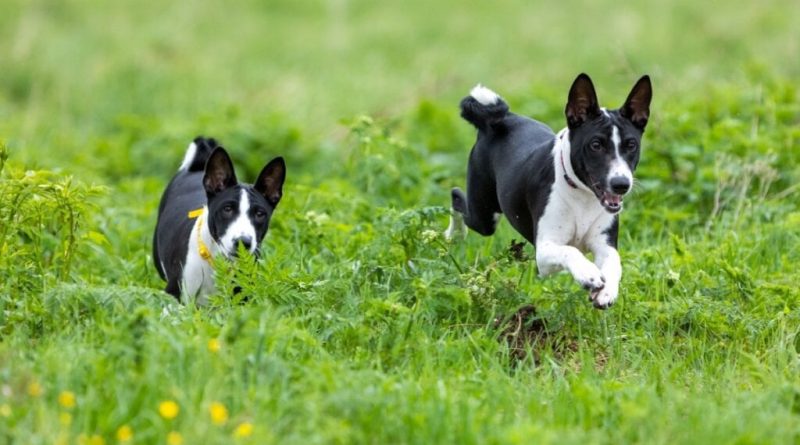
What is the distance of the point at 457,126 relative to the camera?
11.2 meters

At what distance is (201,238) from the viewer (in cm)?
697

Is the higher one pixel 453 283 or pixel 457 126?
pixel 457 126

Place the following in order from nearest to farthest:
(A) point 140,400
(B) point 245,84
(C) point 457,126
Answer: (A) point 140,400
(C) point 457,126
(B) point 245,84

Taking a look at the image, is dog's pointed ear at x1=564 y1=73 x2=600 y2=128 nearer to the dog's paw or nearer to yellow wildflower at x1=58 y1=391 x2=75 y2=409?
the dog's paw

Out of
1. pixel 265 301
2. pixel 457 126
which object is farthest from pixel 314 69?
pixel 265 301

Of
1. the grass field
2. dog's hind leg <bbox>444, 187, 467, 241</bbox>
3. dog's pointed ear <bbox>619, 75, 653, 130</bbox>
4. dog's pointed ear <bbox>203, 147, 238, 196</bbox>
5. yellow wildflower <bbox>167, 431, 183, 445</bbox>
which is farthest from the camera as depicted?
dog's hind leg <bbox>444, 187, 467, 241</bbox>

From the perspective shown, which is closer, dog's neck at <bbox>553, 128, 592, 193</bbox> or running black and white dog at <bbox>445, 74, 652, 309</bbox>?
running black and white dog at <bbox>445, 74, 652, 309</bbox>

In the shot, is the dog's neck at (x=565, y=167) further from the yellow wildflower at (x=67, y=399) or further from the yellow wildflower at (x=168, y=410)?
the yellow wildflower at (x=67, y=399)

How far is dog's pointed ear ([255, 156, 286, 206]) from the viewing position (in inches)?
275

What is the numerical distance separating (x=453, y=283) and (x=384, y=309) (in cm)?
55

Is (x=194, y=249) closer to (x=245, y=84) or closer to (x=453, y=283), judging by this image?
(x=453, y=283)

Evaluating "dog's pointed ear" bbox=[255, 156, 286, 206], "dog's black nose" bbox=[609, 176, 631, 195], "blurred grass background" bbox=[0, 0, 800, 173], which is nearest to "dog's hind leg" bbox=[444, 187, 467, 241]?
"dog's pointed ear" bbox=[255, 156, 286, 206]

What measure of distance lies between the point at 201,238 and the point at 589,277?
2.18 m

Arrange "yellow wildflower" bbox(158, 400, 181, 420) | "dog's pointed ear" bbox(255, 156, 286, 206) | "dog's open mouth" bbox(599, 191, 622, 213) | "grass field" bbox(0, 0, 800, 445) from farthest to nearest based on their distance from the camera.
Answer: "dog's pointed ear" bbox(255, 156, 286, 206) → "dog's open mouth" bbox(599, 191, 622, 213) → "grass field" bbox(0, 0, 800, 445) → "yellow wildflower" bbox(158, 400, 181, 420)
